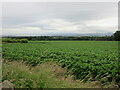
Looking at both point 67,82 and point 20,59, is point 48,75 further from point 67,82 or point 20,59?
point 20,59

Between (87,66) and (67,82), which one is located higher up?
(87,66)

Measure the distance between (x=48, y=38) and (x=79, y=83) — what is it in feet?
135

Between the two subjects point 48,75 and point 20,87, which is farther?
point 48,75

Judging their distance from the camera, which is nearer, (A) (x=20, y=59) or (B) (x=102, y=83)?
(B) (x=102, y=83)

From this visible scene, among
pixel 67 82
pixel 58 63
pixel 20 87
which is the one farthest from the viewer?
pixel 58 63

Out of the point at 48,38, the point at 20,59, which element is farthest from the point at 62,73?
the point at 48,38

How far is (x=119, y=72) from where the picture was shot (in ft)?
15.2

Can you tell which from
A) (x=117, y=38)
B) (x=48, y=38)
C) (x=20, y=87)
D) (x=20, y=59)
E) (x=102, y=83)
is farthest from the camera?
(x=48, y=38)

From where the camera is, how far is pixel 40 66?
274 inches

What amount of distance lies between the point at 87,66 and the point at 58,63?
1.82 metres

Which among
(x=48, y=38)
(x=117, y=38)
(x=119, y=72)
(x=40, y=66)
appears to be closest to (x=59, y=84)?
(x=119, y=72)

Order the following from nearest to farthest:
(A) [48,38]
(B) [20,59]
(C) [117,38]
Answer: (B) [20,59] < (C) [117,38] < (A) [48,38]

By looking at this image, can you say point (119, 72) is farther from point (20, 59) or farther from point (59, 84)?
point (20, 59)

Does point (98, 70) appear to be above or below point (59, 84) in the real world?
above
